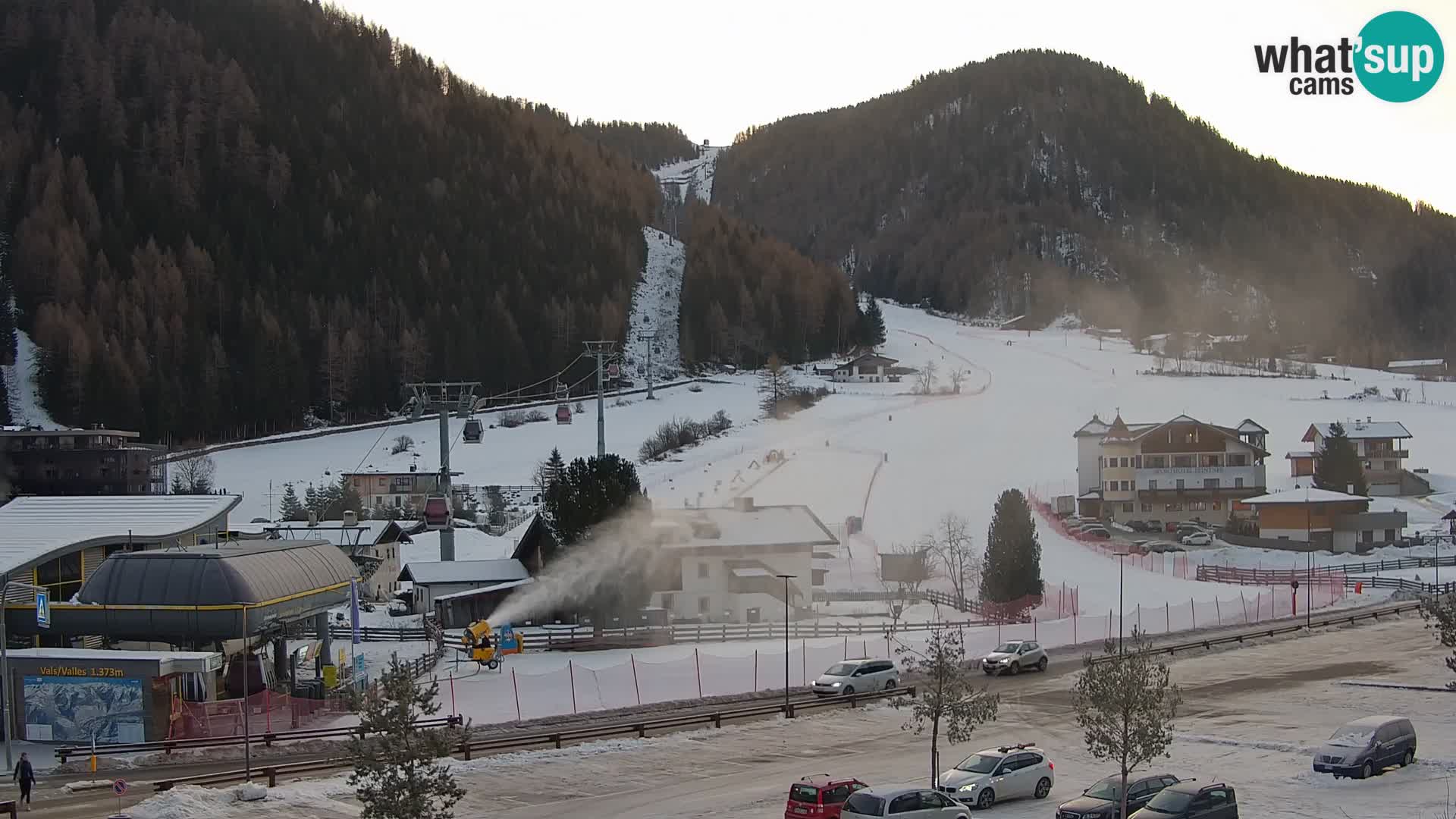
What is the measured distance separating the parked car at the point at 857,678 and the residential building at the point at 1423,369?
154598 millimetres

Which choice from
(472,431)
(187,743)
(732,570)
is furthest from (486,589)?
(187,743)

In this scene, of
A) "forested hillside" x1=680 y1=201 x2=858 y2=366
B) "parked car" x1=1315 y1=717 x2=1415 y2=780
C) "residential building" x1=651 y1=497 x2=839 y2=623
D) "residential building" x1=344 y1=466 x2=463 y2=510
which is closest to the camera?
"parked car" x1=1315 y1=717 x2=1415 y2=780

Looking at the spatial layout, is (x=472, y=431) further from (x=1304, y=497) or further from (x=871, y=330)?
(x=871, y=330)

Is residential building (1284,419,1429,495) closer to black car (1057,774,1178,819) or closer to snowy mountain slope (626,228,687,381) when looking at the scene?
black car (1057,774,1178,819)

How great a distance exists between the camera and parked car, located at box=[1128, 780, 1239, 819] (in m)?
21.9

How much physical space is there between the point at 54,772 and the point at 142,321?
112045mm

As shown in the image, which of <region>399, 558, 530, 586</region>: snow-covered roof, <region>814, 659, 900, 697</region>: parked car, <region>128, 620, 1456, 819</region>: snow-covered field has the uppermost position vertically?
<region>399, 558, 530, 586</region>: snow-covered roof

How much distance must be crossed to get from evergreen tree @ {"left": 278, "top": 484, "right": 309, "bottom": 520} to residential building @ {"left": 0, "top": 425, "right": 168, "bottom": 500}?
7.63 metres

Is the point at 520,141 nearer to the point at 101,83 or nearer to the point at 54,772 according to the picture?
the point at 101,83

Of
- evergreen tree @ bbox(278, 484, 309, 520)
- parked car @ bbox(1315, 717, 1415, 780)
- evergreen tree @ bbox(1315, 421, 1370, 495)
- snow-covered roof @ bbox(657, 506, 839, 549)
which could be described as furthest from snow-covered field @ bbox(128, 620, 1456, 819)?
evergreen tree @ bbox(278, 484, 309, 520)

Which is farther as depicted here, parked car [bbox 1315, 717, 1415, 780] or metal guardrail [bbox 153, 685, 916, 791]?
metal guardrail [bbox 153, 685, 916, 791]

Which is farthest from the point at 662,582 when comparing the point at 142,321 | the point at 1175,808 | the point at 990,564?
the point at 142,321

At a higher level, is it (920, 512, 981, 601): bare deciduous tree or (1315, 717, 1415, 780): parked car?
(920, 512, 981, 601): bare deciduous tree

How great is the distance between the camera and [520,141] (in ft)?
616
